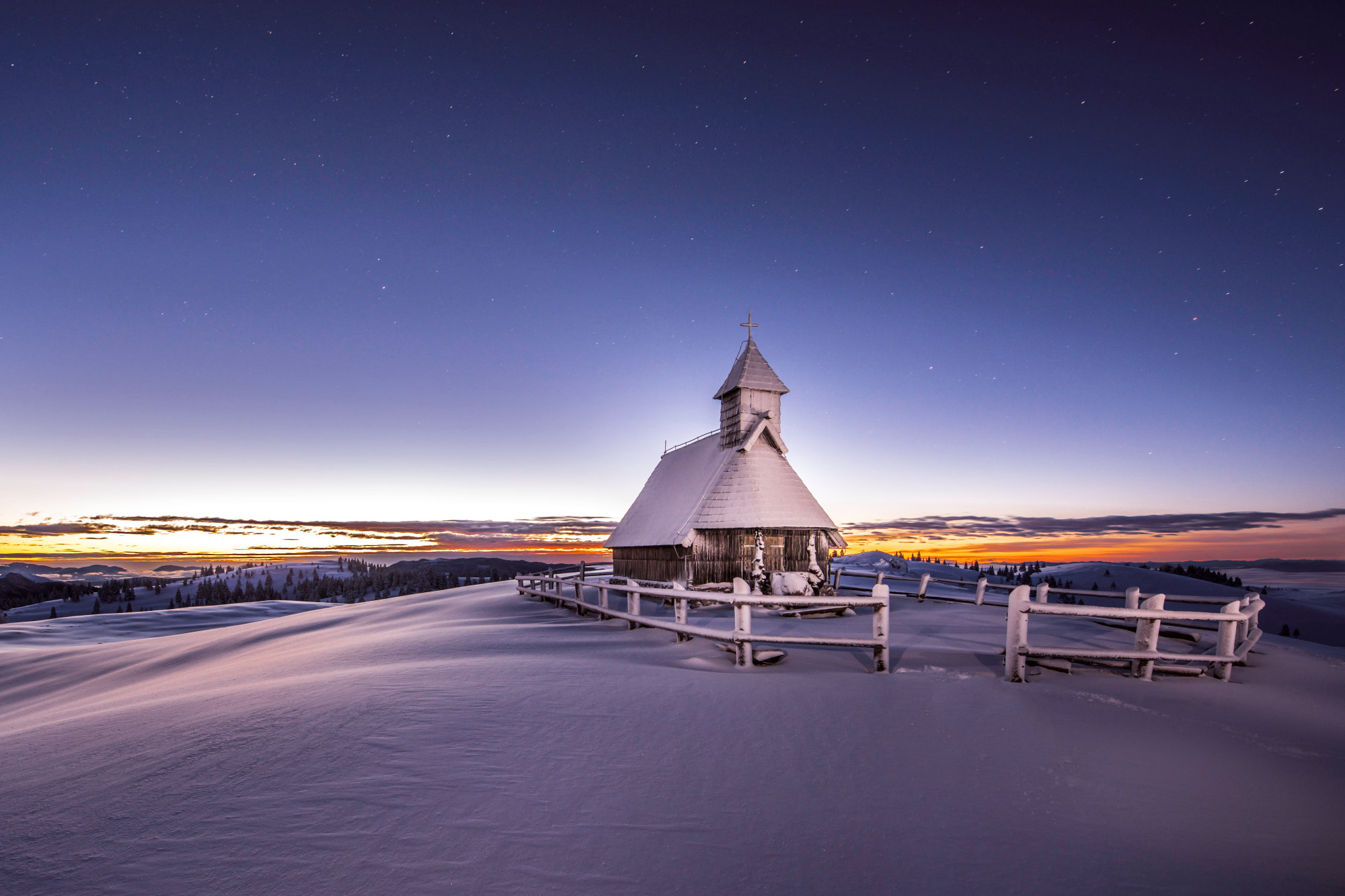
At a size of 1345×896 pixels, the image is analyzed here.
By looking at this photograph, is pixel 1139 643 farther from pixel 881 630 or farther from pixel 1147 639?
pixel 881 630

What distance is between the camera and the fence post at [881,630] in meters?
9.27

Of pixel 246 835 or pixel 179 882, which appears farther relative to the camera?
pixel 246 835

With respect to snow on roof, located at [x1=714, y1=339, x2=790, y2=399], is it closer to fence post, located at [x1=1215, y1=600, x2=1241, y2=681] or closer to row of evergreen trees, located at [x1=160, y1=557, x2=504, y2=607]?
fence post, located at [x1=1215, y1=600, x2=1241, y2=681]

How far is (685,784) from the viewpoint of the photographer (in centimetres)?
541

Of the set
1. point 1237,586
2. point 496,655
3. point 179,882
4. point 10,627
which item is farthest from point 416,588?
point 1237,586

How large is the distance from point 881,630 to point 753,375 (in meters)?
16.4

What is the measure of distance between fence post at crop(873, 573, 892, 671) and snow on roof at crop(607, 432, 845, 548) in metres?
12.1

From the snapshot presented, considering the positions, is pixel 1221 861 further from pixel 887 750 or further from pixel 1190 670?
pixel 1190 670

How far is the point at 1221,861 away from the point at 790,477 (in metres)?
19.4

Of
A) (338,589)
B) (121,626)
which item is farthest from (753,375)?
(338,589)

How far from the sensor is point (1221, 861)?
14.4 ft

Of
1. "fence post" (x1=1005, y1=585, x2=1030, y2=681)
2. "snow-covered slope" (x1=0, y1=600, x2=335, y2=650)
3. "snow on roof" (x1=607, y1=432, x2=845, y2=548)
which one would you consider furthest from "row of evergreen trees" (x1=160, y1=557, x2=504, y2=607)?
"fence post" (x1=1005, y1=585, x2=1030, y2=681)

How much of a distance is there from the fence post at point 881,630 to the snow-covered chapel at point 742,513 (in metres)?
11.4

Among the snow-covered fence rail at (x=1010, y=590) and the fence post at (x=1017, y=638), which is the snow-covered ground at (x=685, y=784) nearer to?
the fence post at (x=1017, y=638)
